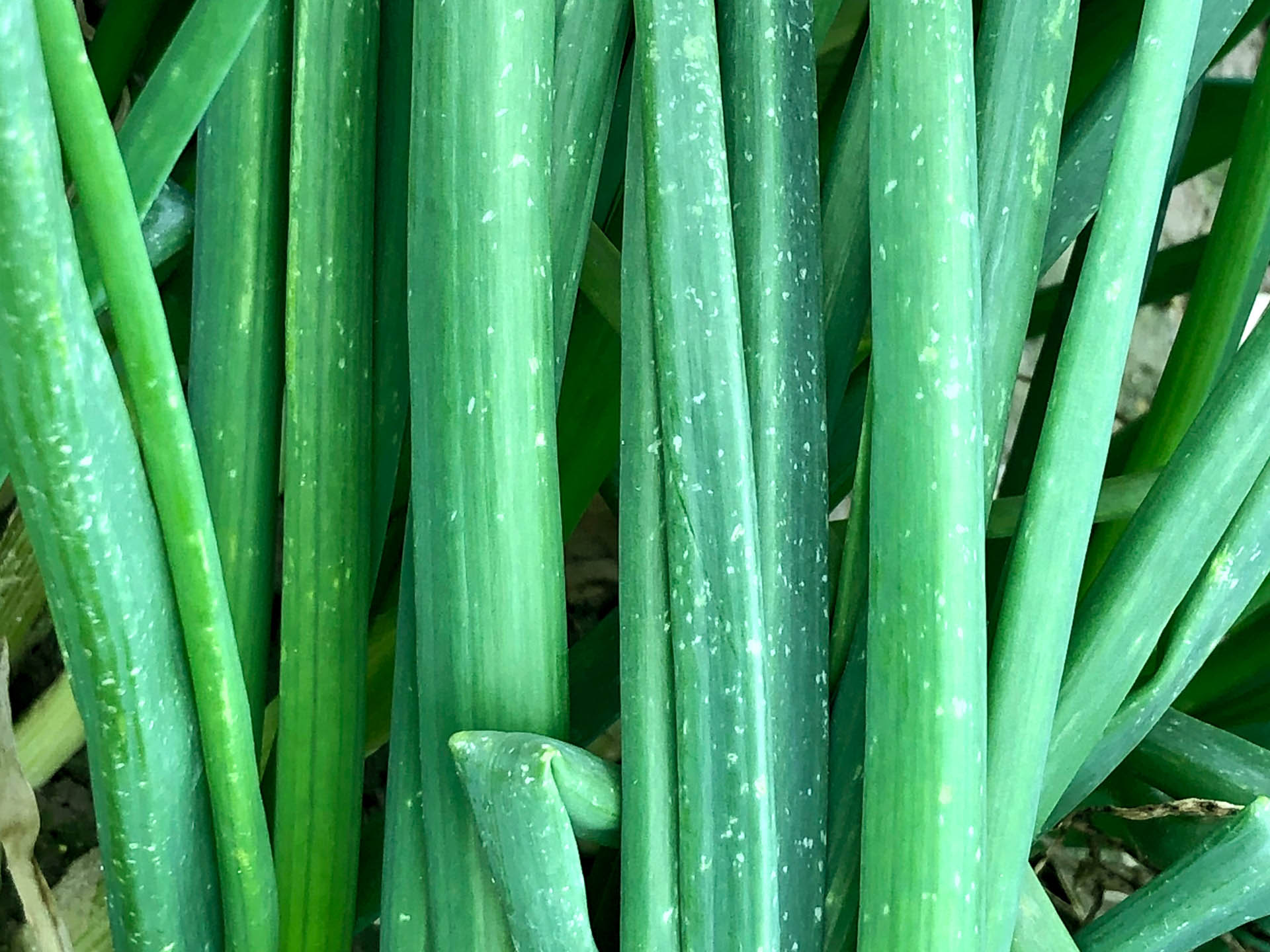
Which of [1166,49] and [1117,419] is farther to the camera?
[1117,419]

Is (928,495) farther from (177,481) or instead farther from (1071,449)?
(177,481)

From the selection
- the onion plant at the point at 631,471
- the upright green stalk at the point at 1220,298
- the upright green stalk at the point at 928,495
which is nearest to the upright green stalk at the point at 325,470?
the onion plant at the point at 631,471

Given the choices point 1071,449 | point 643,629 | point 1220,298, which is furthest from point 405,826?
point 1220,298

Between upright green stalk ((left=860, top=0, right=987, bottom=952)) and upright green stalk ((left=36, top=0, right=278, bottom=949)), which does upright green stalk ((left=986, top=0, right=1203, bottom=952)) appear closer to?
upright green stalk ((left=860, top=0, right=987, bottom=952))

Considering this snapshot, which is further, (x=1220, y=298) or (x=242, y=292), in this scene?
(x=1220, y=298)

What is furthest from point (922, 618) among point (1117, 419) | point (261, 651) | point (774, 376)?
point (1117, 419)

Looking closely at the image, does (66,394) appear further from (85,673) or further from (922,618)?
(922,618)

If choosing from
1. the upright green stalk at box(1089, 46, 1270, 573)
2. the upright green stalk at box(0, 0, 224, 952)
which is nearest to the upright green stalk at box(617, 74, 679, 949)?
the upright green stalk at box(0, 0, 224, 952)
